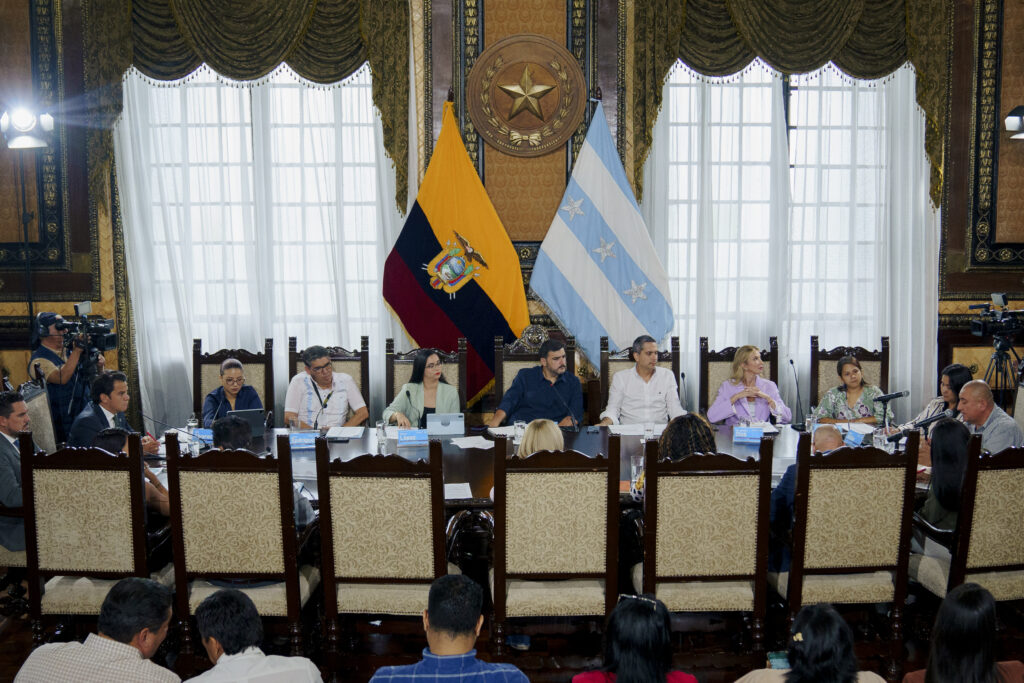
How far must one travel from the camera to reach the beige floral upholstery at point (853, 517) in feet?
10.9

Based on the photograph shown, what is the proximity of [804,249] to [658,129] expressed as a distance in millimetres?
1456

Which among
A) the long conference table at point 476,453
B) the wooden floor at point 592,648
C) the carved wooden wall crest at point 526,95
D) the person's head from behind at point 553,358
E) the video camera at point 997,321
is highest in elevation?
the carved wooden wall crest at point 526,95

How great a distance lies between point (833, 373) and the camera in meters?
5.96

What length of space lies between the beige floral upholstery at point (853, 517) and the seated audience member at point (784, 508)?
0.11 m

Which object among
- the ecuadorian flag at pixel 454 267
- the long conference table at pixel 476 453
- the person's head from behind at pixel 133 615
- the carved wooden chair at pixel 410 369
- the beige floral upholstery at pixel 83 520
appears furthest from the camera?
the ecuadorian flag at pixel 454 267

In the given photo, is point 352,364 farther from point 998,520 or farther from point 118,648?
point 998,520

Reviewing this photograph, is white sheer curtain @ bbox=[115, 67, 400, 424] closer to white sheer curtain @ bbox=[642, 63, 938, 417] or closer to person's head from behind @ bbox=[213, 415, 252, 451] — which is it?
white sheer curtain @ bbox=[642, 63, 938, 417]

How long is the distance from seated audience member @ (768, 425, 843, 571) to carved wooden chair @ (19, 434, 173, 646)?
2.47 m

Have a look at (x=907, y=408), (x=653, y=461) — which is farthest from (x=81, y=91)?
(x=907, y=408)

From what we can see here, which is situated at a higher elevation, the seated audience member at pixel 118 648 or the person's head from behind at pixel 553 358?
the person's head from behind at pixel 553 358

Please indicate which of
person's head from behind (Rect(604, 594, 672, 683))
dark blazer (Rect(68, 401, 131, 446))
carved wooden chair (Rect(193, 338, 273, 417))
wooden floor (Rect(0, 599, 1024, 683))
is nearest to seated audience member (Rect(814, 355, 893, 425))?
wooden floor (Rect(0, 599, 1024, 683))

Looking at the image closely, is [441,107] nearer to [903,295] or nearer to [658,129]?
[658,129]

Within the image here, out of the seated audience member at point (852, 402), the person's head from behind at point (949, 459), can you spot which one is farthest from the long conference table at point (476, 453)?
the person's head from behind at point (949, 459)

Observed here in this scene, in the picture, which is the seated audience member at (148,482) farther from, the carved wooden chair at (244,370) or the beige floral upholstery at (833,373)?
the beige floral upholstery at (833,373)
